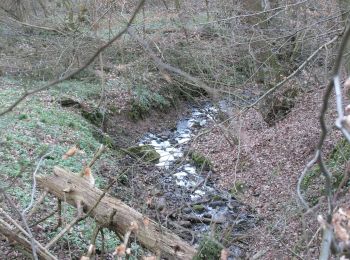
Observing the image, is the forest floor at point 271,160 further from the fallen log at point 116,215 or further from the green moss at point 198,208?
the fallen log at point 116,215

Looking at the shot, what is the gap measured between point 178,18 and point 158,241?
35.9 feet

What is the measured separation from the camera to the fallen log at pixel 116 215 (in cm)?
504

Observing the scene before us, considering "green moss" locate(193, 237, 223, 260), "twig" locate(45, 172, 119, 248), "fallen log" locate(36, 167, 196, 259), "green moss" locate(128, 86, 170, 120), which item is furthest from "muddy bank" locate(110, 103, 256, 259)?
"green moss" locate(128, 86, 170, 120)

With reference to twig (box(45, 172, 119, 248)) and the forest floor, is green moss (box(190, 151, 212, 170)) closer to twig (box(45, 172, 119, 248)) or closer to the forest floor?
the forest floor

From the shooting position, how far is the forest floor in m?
8.46

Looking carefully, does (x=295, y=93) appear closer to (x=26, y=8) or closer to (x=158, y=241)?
(x=158, y=241)

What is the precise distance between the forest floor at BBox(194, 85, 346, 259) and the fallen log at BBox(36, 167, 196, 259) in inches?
102

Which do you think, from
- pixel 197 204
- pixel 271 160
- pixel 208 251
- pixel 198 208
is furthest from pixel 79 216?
pixel 271 160

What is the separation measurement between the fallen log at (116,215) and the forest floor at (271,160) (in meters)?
2.60

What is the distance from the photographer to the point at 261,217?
883 cm

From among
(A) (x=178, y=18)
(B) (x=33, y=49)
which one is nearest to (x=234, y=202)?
(A) (x=178, y=18)

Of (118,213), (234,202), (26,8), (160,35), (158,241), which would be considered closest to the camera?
(158,241)

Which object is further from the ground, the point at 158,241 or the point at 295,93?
the point at 158,241

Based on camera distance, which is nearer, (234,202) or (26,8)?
(234,202)
